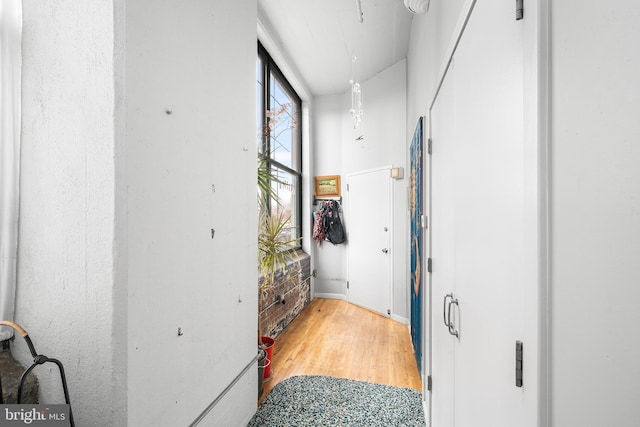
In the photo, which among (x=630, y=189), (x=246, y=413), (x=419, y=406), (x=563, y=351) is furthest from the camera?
(x=419, y=406)

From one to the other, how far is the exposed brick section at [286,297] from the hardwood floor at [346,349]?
145 mm

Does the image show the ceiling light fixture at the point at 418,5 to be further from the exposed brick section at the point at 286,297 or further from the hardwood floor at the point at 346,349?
the hardwood floor at the point at 346,349

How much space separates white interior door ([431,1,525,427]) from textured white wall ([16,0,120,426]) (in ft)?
4.03

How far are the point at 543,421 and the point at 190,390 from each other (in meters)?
1.38

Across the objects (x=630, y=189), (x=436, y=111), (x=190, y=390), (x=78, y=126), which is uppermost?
(x=436, y=111)

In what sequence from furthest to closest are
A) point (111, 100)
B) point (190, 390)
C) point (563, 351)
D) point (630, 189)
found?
point (190, 390), point (111, 100), point (563, 351), point (630, 189)

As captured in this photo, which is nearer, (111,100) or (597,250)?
(597,250)

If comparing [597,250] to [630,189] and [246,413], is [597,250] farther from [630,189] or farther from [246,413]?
[246,413]

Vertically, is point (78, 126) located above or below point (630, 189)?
above

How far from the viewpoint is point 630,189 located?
357 mm

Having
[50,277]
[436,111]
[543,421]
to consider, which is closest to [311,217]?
[436,111]

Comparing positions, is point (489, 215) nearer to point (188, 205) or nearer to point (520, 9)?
point (520, 9)

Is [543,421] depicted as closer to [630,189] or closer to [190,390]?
[630,189]

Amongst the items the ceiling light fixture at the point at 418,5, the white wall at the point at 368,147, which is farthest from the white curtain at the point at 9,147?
the white wall at the point at 368,147
